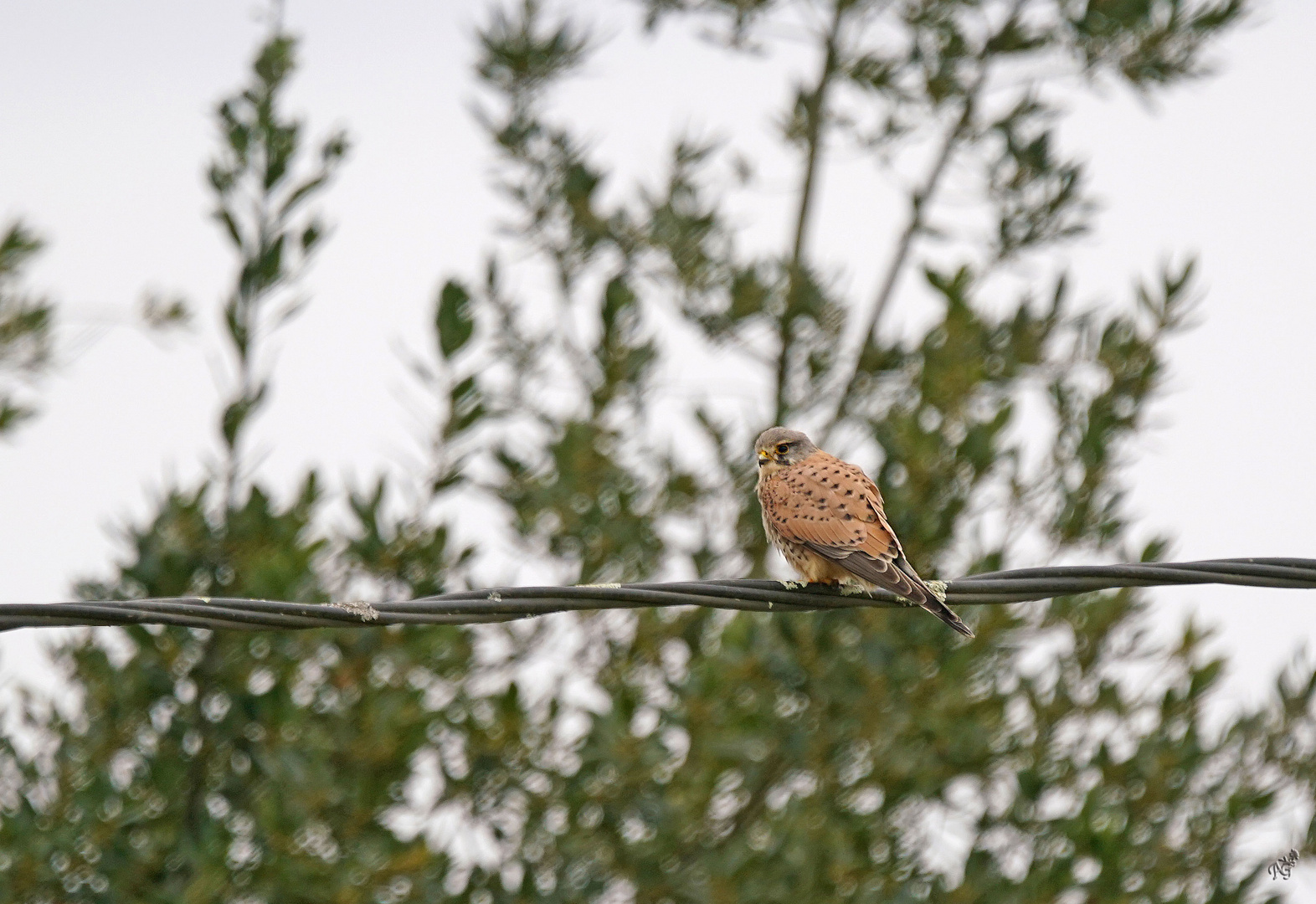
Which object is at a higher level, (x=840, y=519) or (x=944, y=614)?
(x=840, y=519)

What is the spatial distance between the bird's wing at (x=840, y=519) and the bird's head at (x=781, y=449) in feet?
0.27

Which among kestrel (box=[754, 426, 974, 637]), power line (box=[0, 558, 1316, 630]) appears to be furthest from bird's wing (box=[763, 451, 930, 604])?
power line (box=[0, 558, 1316, 630])

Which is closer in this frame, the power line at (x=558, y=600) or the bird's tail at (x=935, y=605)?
the power line at (x=558, y=600)

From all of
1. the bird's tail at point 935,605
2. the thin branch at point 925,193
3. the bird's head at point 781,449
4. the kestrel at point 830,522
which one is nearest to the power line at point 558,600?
the bird's tail at point 935,605

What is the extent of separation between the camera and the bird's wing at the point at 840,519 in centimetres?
416

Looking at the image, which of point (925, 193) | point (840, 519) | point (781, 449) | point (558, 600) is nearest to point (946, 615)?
point (840, 519)

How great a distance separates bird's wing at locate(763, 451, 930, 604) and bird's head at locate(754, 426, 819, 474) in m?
0.08

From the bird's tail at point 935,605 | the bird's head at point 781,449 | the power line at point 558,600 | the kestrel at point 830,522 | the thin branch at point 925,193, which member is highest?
the thin branch at point 925,193

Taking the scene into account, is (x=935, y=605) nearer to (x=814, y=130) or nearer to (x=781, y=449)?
(x=781, y=449)

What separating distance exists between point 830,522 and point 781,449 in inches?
31.6

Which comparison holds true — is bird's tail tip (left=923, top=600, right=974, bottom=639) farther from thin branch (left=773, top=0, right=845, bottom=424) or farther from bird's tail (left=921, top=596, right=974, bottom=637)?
thin branch (left=773, top=0, right=845, bottom=424)

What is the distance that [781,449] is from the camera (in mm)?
5320

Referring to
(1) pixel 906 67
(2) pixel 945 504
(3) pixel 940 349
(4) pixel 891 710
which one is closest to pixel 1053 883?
(4) pixel 891 710

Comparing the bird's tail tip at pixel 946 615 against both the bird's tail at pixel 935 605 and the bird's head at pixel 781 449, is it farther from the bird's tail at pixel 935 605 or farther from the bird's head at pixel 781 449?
the bird's head at pixel 781 449
